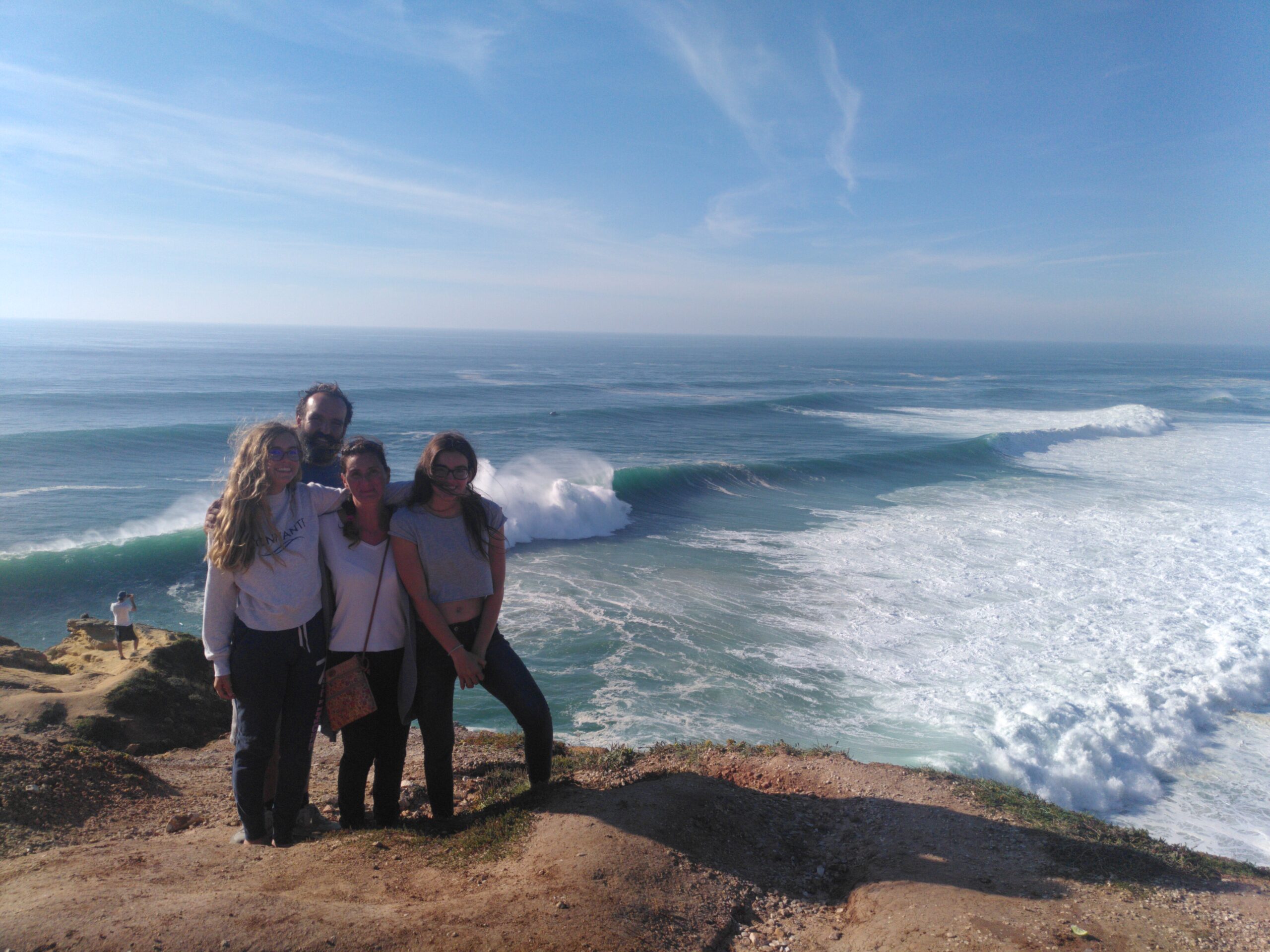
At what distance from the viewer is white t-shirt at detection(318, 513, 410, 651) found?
3318mm

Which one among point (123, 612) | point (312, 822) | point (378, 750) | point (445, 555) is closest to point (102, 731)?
point (123, 612)

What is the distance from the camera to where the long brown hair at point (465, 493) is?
11.2 feet

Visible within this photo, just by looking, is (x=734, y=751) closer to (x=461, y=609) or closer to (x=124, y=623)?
(x=461, y=609)

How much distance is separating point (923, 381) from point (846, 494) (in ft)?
152

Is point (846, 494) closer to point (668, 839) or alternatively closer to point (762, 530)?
point (762, 530)

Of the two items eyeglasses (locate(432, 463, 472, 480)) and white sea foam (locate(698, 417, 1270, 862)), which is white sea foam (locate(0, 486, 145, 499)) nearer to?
white sea foam (locate(698, 417, 1270, 862))

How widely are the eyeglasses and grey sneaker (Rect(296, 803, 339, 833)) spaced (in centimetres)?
190

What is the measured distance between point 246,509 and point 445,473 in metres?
0.86

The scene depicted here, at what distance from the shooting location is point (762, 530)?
15.6m

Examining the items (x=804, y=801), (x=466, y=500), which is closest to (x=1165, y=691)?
(x=804, y=801)

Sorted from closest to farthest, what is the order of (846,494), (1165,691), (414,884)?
1. (414,884)
2. (1165,691)
3. (846,494)

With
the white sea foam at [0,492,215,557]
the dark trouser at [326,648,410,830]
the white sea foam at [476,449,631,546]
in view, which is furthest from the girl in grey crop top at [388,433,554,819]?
the white sea foam at [0,492,215,557]

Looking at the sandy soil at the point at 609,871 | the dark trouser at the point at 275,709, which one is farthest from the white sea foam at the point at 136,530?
the dark trouser at the point at 275,709

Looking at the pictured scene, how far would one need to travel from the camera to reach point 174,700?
19.5 feet
